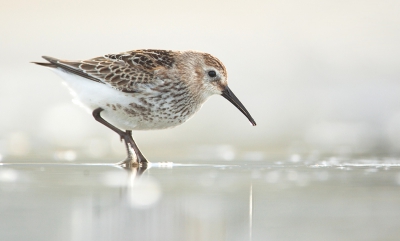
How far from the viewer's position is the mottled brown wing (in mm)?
6980

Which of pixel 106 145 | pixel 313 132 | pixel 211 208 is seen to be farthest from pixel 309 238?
pixel 313 132

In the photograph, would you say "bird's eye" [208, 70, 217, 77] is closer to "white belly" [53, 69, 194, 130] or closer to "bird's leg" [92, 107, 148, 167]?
"white belly" [53, 69, 194, 130]

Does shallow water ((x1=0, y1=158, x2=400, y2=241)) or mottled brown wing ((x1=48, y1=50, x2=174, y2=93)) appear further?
mottled brown wing ((x1=48, y1=50, x2=174, y2=93))

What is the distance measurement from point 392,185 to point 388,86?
6.92 meters

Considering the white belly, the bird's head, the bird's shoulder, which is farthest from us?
the bird's head

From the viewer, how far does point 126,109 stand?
6.84 metres

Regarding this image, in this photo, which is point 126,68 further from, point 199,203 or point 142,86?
point 199,203

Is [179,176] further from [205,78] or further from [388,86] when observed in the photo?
[388,86]

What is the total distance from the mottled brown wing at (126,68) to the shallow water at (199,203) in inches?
39.9

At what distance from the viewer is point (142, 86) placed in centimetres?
692

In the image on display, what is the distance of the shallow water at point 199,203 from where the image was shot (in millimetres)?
3578

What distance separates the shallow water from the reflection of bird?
68 centimetres

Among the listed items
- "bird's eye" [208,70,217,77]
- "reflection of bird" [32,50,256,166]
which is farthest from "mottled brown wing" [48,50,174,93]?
"bird's eye" [208,70,217,77]

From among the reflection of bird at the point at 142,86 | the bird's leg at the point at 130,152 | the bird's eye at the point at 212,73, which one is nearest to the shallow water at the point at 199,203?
the bird's leg at the point at 130,152
